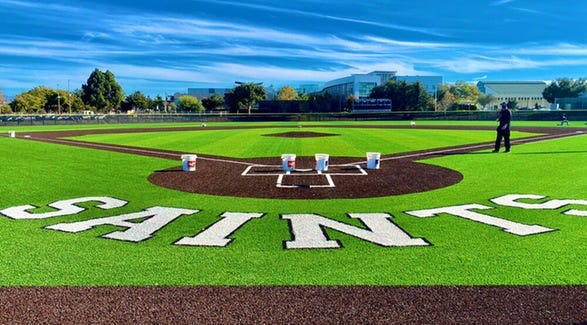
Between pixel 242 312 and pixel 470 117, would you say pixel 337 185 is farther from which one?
pixel 470 117

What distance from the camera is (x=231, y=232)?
299 inches

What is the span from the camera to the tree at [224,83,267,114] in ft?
408

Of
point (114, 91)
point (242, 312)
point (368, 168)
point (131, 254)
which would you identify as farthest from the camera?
point (114, 91)

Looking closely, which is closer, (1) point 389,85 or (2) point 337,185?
(2) point 337,185

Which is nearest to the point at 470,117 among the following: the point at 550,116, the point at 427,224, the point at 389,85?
the point at 550,116

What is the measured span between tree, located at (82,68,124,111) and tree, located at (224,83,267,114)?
37.5 meters

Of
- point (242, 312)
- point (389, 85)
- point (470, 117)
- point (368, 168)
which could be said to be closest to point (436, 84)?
point (389, 85)

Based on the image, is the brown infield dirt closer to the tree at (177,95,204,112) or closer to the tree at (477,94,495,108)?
the tree at (177,95,204,112)

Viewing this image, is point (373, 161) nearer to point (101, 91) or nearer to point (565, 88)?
point (101, 91)

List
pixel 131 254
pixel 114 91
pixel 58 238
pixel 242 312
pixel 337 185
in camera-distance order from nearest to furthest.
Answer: pixel 242 312, pixel 131 254, pixel 58 238, pixel 337 185, pixel 114 91

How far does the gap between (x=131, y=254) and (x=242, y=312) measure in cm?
261

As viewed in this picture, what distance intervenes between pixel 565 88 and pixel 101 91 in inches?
5893

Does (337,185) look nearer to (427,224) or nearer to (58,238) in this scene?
(427,224)

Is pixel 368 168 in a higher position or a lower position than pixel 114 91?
lower
